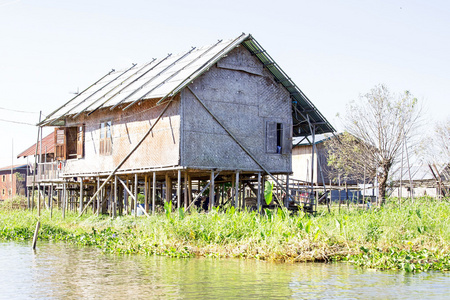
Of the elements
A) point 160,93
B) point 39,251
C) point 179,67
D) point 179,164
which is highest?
point 179,67

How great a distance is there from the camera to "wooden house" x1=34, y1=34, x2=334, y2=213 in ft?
71.1

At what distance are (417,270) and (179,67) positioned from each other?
13976 mm

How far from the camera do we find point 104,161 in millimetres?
25188

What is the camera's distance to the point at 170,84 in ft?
71.2

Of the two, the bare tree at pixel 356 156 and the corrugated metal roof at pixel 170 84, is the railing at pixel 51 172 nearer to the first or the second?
the corrugated metal roof at pixel 170 84

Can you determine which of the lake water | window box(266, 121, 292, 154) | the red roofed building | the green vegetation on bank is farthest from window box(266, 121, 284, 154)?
the red roofed building

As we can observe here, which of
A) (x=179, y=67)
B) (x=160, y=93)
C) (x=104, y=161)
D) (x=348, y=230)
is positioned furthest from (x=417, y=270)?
(x=104, y=161)

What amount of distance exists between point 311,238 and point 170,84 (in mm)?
9352

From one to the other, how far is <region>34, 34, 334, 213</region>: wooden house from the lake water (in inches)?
271

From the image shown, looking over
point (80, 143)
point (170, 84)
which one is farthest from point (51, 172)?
point (170, 84)

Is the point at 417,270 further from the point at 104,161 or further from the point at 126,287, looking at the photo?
the point at 104,161

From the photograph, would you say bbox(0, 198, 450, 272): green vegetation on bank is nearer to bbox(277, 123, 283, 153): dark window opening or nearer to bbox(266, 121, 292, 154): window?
bbox(266, 121, 292, 154): window

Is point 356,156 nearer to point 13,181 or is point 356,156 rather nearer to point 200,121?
point 200,121

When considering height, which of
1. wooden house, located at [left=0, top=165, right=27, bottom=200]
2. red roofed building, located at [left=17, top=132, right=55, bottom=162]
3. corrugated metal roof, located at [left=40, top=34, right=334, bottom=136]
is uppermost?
corrugated metal roof, located at [left=40, top=34, right=334, bottom=136]
